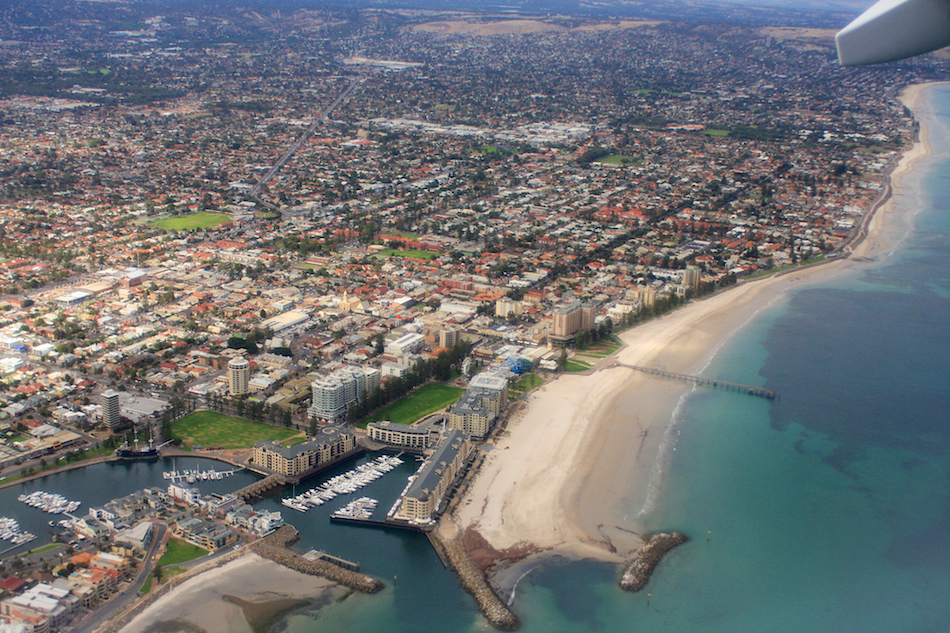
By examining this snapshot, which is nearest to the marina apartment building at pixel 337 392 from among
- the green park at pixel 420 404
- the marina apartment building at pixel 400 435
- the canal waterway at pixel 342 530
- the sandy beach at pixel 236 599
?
the green park at pixel 420 404

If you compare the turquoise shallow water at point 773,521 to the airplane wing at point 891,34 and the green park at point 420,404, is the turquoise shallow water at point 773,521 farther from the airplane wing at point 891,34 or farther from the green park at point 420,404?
the airplane wing at point 891,34

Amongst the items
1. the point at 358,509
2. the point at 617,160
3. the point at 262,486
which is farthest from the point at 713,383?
Result: the point at 617,160

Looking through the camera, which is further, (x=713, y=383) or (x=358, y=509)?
(x=713, y=383)

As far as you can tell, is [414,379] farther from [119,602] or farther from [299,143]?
[299,143]

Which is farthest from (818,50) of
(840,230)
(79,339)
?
(79,339)

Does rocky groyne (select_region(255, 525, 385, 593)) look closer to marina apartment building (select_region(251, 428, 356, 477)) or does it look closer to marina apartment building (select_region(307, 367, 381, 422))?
marina apartment building (select_region(251, 428, 356, 477))

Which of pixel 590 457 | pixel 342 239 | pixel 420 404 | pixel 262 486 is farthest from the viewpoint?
pixel 342 239

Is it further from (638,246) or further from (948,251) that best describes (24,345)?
(948,251)
